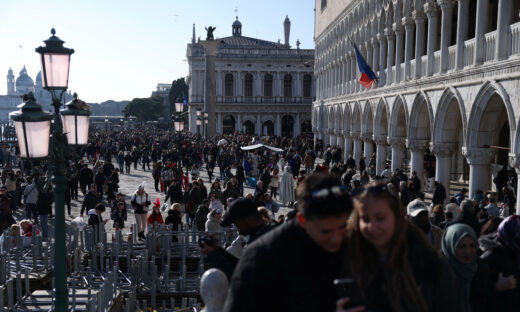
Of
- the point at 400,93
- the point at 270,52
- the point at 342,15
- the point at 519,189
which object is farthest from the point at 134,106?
the point at 519,189

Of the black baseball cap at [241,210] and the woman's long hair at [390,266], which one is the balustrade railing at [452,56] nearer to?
the black baseball cap at [241,210]

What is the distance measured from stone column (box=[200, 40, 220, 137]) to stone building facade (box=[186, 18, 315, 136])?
75.0 ft

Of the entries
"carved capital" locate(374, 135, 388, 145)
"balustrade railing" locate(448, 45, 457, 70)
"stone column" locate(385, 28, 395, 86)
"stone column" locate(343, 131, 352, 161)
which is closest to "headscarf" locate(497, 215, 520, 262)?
"balustrade railing" locate(448, 45, 457, 70)

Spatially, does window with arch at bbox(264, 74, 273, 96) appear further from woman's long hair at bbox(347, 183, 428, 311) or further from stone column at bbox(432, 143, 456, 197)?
woman's long hair at bbox(347, 183, 428, 311)

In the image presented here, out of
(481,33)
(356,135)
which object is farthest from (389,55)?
(481,33)

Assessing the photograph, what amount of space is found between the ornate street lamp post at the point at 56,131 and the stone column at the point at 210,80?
3594 cm

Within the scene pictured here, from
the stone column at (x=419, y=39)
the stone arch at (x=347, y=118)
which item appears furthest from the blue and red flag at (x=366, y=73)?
the stone arch at (x=347, y=118)

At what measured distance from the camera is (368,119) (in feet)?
92.7

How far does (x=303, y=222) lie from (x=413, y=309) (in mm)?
647

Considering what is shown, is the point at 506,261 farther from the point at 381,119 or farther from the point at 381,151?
the point at 381,151

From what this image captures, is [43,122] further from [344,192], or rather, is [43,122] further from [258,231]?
[344,192]

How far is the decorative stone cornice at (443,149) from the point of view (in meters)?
18.1

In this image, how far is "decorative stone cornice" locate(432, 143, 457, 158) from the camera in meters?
18.1

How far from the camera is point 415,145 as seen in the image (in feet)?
68.2
